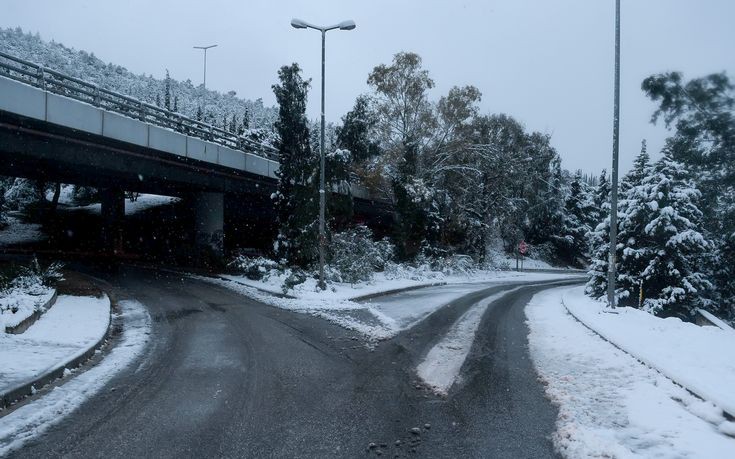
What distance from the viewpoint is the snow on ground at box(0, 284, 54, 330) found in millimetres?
8609

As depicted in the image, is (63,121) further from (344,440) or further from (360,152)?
(344,440)

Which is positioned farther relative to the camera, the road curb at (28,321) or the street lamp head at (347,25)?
the street lamp head at (347,25)

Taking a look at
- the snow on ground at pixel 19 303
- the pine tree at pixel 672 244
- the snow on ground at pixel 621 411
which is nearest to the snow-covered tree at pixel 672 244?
the pine tree at pixel 672 244

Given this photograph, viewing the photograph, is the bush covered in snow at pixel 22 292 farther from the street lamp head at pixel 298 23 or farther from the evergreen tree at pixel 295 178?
the street lamp head at pixel 298 23

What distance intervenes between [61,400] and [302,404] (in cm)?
276

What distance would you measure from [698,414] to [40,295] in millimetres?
12759

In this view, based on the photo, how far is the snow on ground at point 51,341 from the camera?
6.51m

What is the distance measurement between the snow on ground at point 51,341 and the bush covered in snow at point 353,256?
414 inches

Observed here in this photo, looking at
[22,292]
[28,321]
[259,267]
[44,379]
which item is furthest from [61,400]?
[259,267]

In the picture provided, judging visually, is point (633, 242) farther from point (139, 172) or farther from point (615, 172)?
point (139, 172)

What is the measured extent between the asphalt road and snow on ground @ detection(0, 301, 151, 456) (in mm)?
155

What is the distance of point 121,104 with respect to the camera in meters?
17.9

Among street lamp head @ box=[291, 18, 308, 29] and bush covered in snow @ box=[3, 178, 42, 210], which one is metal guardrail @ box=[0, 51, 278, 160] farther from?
bush covered in snow @ box=[3, 178, 42, 210]

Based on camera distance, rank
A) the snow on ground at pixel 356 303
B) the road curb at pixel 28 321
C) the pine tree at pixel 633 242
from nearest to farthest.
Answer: the road curb at pixel 28 321
the snow on ground at pixel 356 303
the pine tree at pixel 633 242
